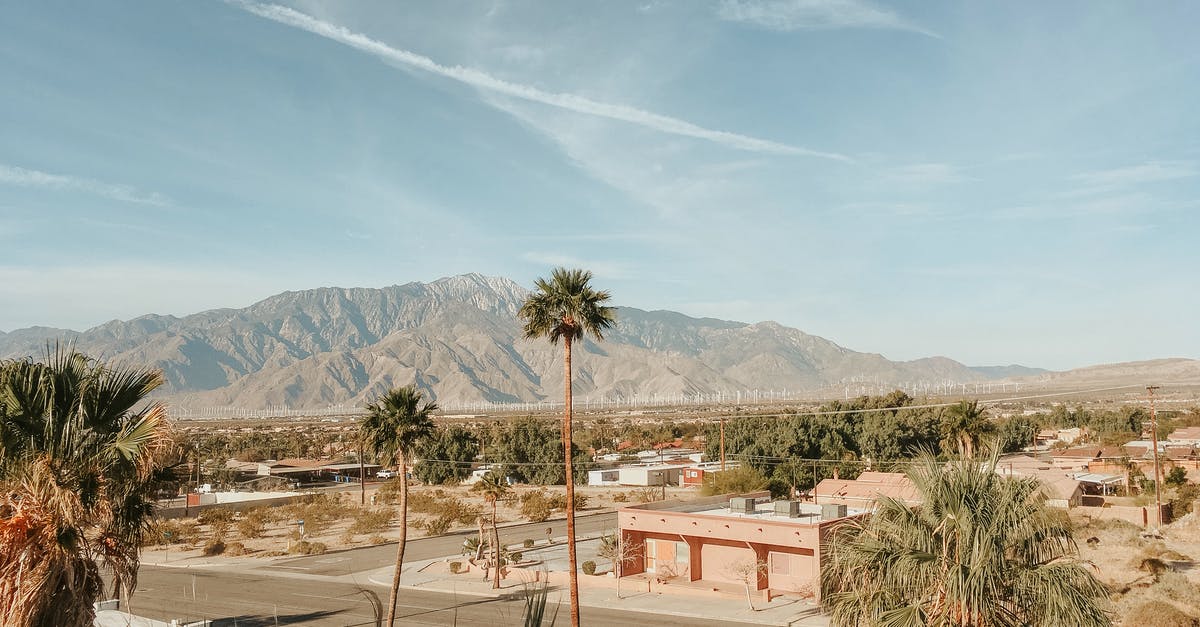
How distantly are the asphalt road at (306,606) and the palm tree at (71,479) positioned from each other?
69.4ft

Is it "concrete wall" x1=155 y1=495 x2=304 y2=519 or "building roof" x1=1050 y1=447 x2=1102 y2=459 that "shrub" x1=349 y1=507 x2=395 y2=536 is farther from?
"building roof" x1=1050 y1=447 x2=1102 y2=459

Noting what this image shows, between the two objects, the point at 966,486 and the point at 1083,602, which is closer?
the point at 1083,602

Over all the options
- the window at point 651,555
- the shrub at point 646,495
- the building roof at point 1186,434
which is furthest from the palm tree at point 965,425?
the building roof at point 1186,434

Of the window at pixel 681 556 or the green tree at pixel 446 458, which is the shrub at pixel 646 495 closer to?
the green tree at pixel 446 458

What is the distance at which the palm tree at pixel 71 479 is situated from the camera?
833 centimetres

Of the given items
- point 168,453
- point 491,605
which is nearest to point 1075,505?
point 491,605

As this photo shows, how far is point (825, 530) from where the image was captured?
113 feet

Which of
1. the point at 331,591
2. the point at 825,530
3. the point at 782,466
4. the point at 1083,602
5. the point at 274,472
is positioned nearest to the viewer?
the point at 1083,602

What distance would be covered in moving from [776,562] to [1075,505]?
3244 centimetres

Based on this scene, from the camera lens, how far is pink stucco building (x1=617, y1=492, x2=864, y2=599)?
35.2m

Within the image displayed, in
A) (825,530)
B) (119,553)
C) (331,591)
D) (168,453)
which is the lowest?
(331,591)

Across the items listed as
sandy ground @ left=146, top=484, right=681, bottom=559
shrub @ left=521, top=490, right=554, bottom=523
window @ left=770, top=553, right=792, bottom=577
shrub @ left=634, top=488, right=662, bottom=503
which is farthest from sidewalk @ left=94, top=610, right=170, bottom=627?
shrub @ left=634, top=488, right=662, bottom=503

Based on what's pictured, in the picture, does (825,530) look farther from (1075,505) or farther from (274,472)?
(274,472)

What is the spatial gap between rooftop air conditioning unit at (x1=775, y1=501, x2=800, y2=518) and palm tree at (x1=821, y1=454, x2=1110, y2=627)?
91.4ft
